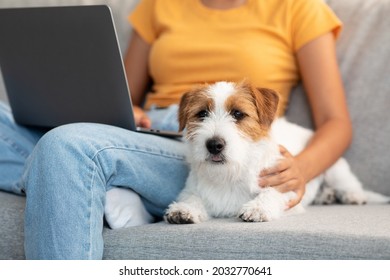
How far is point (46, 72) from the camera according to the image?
2086mm

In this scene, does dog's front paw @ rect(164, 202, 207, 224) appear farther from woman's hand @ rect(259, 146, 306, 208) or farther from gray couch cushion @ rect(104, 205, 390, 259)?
woman's hand @ rect(259, 146, 306, 208)

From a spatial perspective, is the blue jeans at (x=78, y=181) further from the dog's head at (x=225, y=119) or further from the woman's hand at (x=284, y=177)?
the woman's hand at (x=284, y=177)

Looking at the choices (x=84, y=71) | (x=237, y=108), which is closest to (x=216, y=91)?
(x=237, y=108)

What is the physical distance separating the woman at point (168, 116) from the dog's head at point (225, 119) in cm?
16

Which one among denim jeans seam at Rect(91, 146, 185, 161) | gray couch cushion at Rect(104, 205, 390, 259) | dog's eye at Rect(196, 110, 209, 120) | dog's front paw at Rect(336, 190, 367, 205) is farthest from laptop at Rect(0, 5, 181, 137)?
dog's front paw at Rect(336, 190, 367, 205)

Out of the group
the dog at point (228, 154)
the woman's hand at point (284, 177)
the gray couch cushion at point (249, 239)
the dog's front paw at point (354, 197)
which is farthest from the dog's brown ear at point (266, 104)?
the dog's front paw at point (354, 197)

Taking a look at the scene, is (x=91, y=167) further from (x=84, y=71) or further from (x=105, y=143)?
(x=84, y=71)

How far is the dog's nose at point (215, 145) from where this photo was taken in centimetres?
186

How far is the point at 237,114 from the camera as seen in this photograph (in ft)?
6.47

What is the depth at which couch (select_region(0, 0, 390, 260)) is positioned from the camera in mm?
1624

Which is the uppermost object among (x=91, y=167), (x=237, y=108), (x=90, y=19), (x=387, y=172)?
(x=90, y=19)

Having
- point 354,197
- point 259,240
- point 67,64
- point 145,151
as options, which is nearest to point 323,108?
point 354,197
